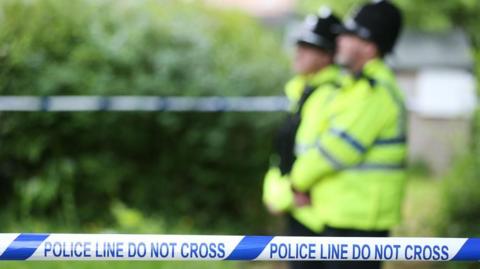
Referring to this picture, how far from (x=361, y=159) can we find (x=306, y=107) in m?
0.40

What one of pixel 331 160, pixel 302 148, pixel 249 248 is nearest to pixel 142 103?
pixel 302 148

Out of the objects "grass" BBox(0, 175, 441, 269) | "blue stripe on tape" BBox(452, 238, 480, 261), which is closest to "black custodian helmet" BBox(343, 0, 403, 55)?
"blue stripe on tape" BBox(452, 238, 480, 261)

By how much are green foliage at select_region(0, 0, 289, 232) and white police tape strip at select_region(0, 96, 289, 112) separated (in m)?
0.06

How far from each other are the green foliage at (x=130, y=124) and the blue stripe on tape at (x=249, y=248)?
11.2 feet

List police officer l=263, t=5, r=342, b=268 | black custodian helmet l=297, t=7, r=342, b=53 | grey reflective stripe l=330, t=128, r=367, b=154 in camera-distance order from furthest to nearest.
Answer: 1. black custodian helmet l=297, t=7, r=342, b=53
2. police officer l=263, t=5, r=342, b=268
3. grey reflective stripe l=330, t=128, r=367, b=154

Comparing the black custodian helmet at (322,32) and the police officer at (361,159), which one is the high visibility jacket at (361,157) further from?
the black custodian helmet at (322,32)

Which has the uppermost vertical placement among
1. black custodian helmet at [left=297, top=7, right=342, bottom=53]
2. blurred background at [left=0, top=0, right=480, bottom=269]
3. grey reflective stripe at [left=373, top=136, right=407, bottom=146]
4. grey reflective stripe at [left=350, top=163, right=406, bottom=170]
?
blurred background at [left=0, top=0, right=480, bottom=269]

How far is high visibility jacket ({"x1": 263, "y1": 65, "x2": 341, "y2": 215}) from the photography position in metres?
3.99

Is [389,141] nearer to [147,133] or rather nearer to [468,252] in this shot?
[468,252]

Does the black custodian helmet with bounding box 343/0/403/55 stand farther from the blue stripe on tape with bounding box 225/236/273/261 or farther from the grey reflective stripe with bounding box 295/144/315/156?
the blue stripe on tape with bounding box 225/236/273/261

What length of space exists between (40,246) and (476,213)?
4.13 metres

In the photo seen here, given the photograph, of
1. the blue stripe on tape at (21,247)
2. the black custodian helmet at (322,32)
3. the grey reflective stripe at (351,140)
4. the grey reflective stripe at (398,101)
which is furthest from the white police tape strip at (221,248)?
the black custodian helmet at (322,32)

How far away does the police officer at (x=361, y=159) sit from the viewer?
3809 mm

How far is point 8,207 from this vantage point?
6.40 meters
